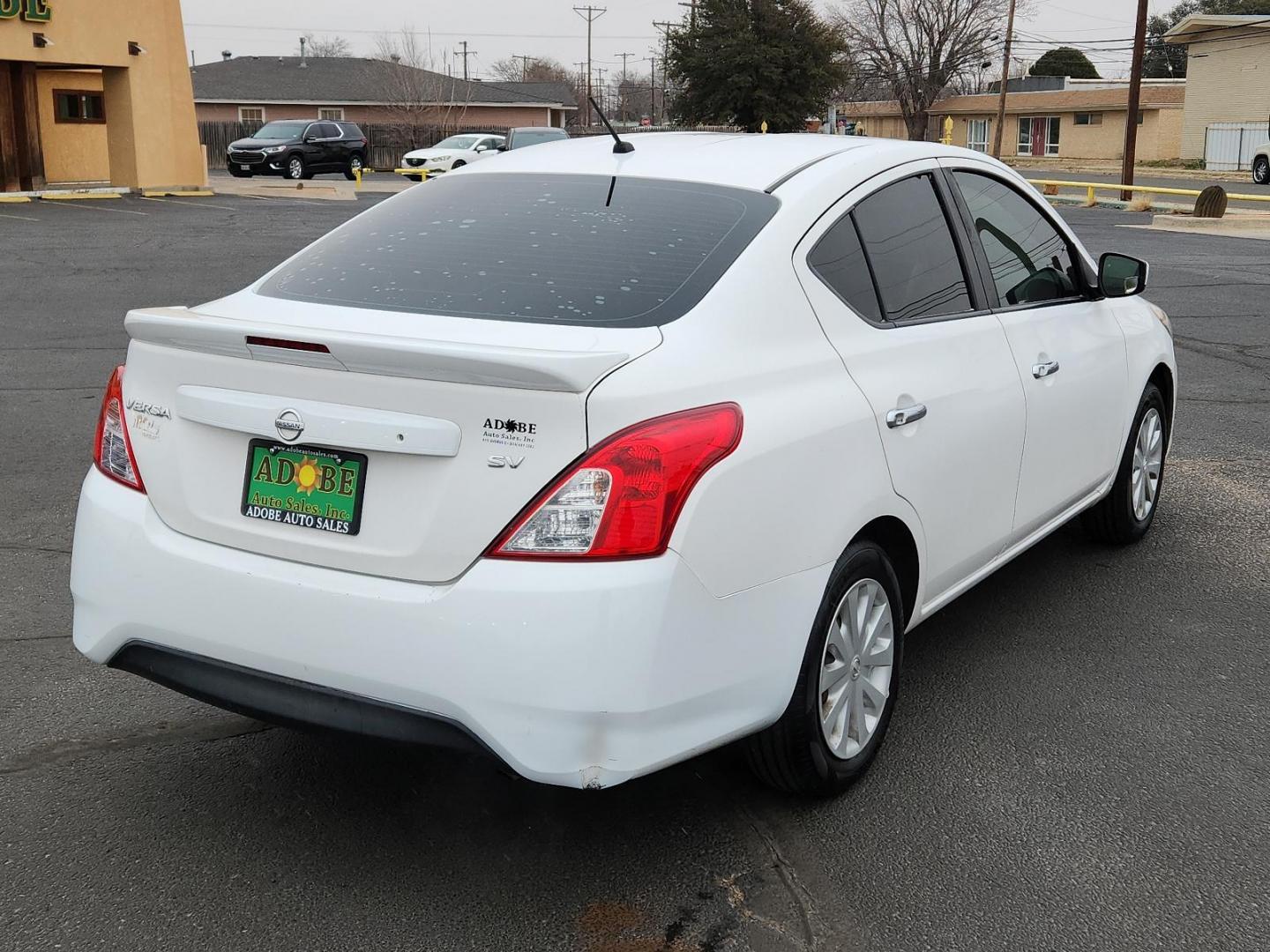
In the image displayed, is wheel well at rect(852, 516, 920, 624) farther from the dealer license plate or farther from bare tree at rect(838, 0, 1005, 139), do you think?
bare tree at rect(838, 0, 1005, 139)

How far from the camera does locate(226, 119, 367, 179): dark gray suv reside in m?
40.4

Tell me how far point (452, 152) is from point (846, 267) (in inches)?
1581

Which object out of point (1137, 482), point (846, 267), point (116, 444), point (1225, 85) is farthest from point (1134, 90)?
point (116, 444)

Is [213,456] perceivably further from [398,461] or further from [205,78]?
[205,78]

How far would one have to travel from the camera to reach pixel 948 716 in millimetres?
4051

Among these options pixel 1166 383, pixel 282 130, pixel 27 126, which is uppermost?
pixel 282 130

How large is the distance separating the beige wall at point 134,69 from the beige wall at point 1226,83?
44.3 meters

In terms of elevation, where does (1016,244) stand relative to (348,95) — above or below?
below

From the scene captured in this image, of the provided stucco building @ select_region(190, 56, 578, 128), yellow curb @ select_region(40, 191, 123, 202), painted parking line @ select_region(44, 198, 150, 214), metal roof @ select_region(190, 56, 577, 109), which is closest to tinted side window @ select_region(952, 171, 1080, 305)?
painted parking line @ select_region(44, 198, 150, 214)

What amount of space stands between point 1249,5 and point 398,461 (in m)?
82.8

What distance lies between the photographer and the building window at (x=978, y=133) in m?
79.1

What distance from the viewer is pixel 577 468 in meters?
2.74

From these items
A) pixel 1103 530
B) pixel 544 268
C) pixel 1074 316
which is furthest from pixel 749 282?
pixel 1103 530

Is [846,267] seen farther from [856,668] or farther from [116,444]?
[116,444]
